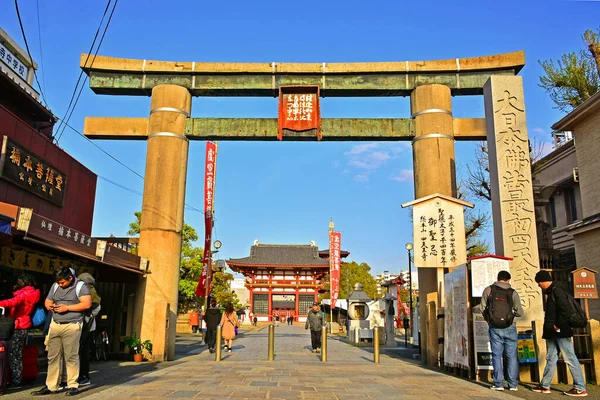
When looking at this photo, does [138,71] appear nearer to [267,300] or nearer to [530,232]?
[530,232]

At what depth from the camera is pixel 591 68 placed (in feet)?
60.3

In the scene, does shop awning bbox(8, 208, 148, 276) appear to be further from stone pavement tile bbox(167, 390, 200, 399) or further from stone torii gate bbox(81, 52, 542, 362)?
stone pavement tile bbox(167, 390, 200, 399)

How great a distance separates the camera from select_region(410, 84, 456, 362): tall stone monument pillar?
1161cm

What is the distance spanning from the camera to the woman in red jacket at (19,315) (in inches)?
255

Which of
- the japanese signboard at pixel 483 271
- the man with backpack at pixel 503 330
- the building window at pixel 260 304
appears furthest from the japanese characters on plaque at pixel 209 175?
the building window at pixel 260 304

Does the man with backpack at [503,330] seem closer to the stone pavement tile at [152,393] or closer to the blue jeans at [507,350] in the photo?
the blue jeans at [507,350]

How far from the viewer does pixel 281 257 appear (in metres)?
50.8

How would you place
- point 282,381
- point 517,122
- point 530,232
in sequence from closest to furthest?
point 282,381 → point 530,232 → point 517,122

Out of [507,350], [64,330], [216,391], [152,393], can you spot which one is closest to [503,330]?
[507,350]

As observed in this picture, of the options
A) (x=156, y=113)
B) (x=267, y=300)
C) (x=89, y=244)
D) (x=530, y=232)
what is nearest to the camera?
(x=89, y=244)

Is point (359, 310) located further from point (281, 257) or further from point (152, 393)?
point (281, 257)

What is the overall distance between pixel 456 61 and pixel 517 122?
2.69 m

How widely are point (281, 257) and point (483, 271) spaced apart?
4338cm

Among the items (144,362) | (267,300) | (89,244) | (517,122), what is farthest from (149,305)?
(267,300)
